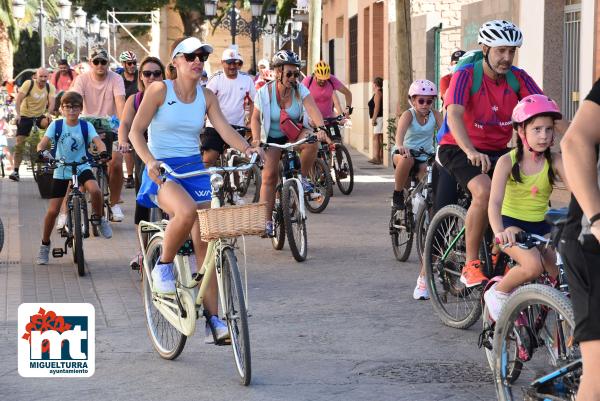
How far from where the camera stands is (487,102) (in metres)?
8.10

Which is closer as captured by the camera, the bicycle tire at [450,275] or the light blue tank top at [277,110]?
→ the bicycle tire at [450,275]

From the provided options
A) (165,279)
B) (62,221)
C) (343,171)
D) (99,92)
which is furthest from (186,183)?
(343,171)

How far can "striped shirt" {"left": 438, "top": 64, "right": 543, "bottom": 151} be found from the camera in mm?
8055

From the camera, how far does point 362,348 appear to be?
25.4 feet

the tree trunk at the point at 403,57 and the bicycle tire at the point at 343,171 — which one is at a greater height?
the tree trunk at the point at 403,57

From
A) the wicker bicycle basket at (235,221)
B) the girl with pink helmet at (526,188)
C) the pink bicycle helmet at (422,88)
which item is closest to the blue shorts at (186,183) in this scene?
the wicker bicycle basket at (235,221)

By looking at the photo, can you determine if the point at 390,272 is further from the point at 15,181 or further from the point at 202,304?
the point at 15,181

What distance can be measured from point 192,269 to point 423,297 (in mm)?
2170

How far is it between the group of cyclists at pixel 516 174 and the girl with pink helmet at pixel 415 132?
2.28 metres

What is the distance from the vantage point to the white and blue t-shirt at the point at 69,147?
11.6 meters

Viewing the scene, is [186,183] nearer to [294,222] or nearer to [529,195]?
[529,195]

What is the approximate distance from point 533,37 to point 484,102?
9.41m

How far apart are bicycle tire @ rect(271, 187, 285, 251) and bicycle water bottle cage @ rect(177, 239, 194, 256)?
4.63m

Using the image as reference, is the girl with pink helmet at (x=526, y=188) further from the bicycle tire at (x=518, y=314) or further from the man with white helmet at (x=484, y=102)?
the bicycle tire at (x=518, y=314)
